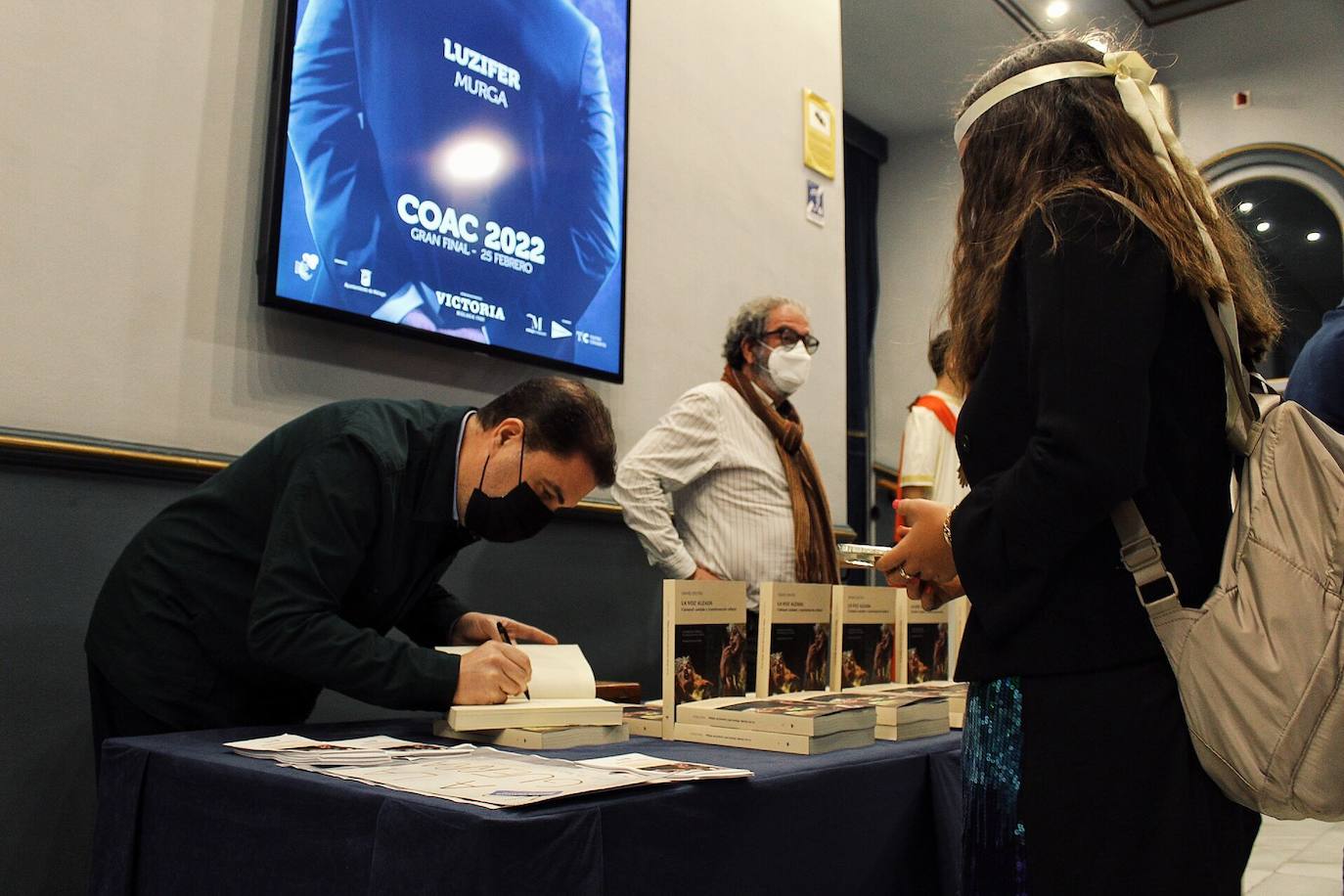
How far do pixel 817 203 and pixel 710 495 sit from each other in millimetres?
1743

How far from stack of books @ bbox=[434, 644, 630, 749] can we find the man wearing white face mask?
0.99 meters

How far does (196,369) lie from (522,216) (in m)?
0.94

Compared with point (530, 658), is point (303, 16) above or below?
above

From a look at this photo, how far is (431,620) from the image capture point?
73.3 inches

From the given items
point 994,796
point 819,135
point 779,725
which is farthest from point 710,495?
point 819,135

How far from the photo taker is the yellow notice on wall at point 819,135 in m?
3.89

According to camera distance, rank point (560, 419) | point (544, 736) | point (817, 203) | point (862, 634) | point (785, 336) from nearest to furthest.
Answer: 1. point (544, 736)
2. point (560, 419)
3. point (862, 634)
4. point (785, 336)
5. point (817, 203)

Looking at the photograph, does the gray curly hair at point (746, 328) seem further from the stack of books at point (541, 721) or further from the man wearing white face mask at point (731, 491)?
the stack of books at point (541, 721)

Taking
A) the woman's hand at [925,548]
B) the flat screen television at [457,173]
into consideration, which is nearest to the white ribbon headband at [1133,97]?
the woman's hand at [925,548]

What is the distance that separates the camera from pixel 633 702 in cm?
178

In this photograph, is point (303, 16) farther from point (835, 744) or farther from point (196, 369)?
point (835, 744)

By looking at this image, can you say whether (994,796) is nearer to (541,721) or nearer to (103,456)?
(541,721)

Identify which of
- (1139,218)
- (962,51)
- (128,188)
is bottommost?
(1139,218)

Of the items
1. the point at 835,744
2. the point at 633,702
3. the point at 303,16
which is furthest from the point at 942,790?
the point at 303,16
